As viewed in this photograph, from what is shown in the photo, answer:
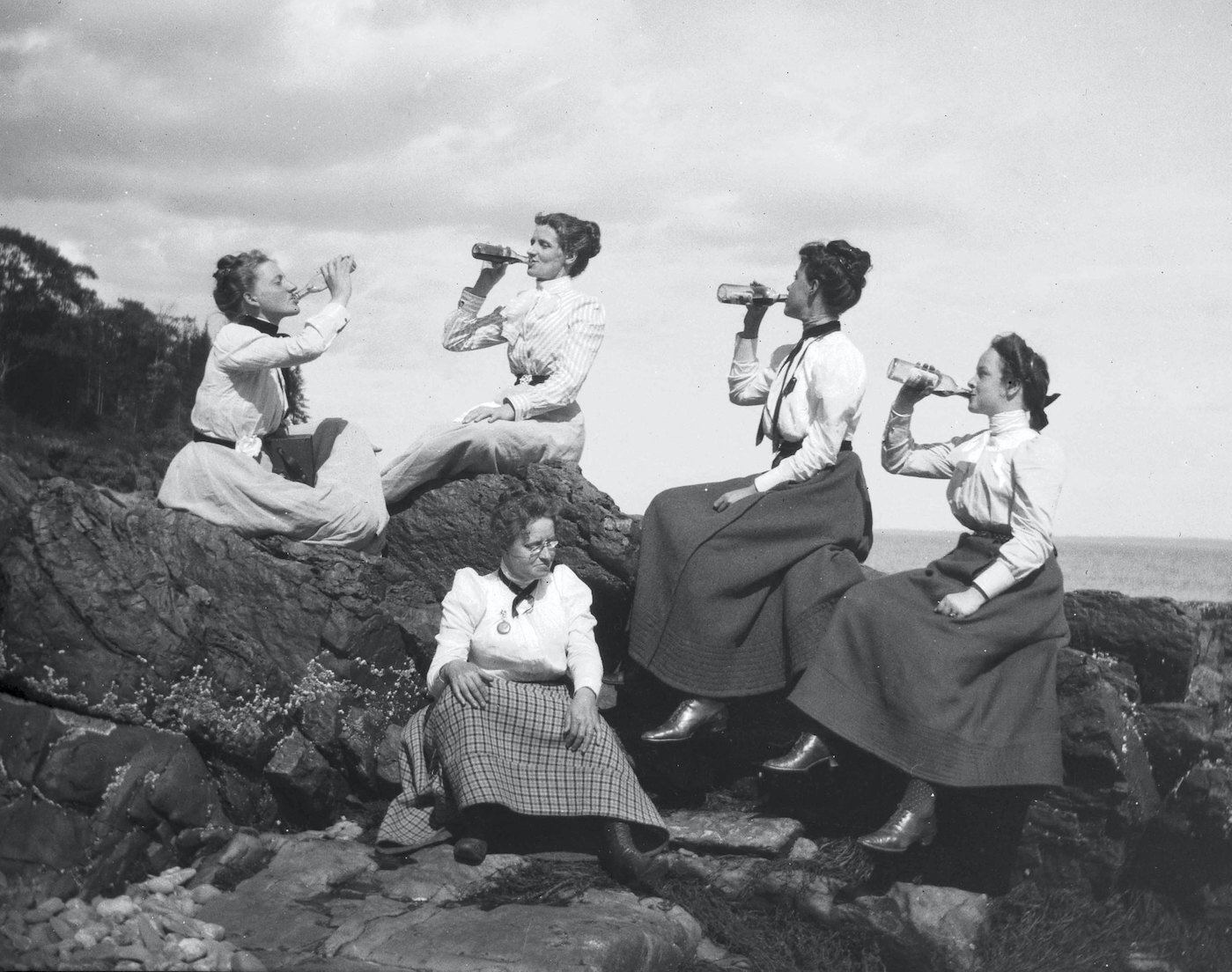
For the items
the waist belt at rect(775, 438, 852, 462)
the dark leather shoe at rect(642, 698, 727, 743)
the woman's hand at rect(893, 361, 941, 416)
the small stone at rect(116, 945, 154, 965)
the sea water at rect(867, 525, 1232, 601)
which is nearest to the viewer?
the small stone at rect(116, 945, 154, 965)

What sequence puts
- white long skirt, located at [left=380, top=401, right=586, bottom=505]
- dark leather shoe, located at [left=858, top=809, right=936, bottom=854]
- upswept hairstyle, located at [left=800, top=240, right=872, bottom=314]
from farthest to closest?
white long skirt, located at [left=380, top=401, right=586, bottom=505] < upswept hairstyle, located at [left=800, top=240, right=872, bottom=314] < dark leather shoe, located at [left=858, top=809, right=936, bottom=854]

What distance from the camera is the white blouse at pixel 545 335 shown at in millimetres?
6809

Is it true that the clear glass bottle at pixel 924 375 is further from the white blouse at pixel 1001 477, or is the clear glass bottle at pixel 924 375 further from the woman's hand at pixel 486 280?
the woman's hand at pixel 486 280

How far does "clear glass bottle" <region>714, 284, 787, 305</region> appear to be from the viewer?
6016 mm

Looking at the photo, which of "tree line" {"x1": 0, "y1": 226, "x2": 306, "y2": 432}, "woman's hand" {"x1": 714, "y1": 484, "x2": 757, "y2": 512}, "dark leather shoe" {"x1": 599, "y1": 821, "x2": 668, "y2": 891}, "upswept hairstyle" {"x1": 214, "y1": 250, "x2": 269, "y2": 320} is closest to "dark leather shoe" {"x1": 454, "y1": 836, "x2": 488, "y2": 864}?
"dark leather shoe" {"x1": 599, "y1": 821, "x2": 668, "y2": 891}

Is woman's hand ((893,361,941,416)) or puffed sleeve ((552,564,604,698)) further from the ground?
woman's hand ((893,361,941,416))

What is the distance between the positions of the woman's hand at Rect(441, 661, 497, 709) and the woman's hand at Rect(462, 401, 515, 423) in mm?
1816

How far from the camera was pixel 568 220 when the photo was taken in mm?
6852

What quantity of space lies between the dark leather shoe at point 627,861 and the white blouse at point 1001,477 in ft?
5.78

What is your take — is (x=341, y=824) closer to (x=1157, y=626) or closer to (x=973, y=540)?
(x=973, y=540)

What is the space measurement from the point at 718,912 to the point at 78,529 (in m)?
3.21

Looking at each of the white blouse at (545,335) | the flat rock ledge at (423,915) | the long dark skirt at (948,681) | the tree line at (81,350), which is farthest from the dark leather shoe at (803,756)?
the tree line at (81,350)

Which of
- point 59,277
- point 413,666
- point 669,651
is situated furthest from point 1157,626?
point 59,277

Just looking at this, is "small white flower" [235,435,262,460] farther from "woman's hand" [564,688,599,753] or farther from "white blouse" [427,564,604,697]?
"woman's hand" [564,688,599,753]
